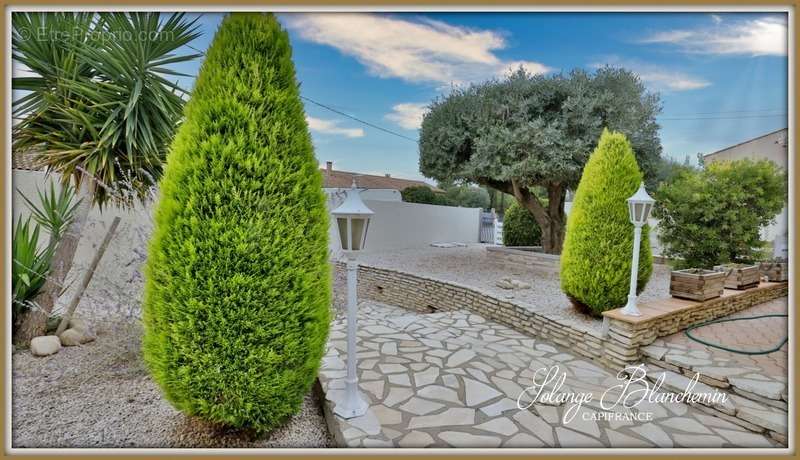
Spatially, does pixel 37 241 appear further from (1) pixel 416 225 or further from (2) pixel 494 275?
(1) pixel 416 225

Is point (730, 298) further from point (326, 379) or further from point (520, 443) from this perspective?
point (326, 379)

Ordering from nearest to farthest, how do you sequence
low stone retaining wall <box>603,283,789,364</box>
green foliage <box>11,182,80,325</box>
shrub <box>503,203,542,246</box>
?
green foliage <box>11,182,80,325</box> < low stone retaining wall <box>603,283,789,364</box> < shrub <box>503,203,542,246</box>

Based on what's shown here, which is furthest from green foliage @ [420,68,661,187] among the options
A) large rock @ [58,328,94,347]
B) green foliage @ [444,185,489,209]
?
green foliage @ [444,185,489,209]

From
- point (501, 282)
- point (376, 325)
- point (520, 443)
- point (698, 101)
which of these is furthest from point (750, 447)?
point (501, 282)

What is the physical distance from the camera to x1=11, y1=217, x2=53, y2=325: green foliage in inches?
111

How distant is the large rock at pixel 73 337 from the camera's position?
3359 millimetres

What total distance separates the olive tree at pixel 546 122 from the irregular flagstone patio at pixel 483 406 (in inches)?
179

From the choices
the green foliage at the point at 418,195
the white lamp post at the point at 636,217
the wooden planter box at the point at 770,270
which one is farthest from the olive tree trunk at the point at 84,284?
the green foliage at the point at 418,195

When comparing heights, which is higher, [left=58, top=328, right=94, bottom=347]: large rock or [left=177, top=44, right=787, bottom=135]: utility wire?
[left=177, top=44, right=787, bottom=135]: utility wire

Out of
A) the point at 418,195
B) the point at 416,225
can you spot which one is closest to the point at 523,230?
the point at 416,225

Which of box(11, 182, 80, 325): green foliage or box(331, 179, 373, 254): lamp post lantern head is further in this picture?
box(11, 182, 80, 325): green foliage

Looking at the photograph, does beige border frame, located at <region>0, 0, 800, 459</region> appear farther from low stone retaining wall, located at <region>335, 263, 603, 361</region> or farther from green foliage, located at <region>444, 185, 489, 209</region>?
green foliage, located at <region>444, 185, 489, 209</region>

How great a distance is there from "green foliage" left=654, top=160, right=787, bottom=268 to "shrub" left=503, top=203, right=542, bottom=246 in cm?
487

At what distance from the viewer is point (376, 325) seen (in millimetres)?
4754
